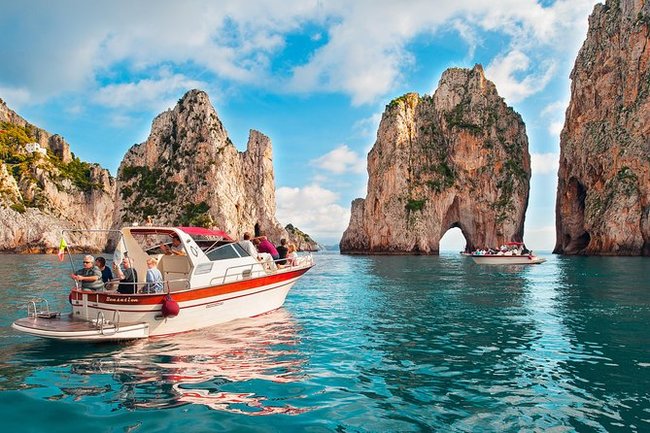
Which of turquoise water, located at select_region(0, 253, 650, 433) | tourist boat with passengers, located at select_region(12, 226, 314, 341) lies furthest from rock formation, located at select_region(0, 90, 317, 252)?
turquoise water, located at select_region(0, 253, 650, 433)

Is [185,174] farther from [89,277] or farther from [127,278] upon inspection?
[89,277]

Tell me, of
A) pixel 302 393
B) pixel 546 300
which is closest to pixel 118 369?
pixel 302 393

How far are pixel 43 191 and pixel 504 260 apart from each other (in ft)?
369

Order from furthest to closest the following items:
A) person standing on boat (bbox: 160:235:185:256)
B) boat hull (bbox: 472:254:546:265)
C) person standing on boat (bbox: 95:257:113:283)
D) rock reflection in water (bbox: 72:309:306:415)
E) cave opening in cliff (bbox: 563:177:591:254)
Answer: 1. cave opening in cliff (bbox: 563:177:591:254)
2. boat hull (bbox: 472:254:546:265)
3. person standing on boat (bbox: 160:235:185:256)
4. person standing on boat (bbox: 95:257:113:283)
5. rock reflection in water (bbox: 72:309:306:415)

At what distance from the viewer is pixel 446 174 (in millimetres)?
104062

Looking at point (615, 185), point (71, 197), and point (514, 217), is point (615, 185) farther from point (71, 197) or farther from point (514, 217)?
point (71, 197)

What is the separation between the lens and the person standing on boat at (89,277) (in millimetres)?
12686

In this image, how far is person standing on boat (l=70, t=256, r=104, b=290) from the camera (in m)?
12.7

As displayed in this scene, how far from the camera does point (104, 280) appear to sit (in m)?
13.7

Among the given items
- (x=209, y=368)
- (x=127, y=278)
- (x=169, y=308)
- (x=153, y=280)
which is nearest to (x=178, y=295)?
(x=169, y=308)

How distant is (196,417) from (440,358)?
6.26m

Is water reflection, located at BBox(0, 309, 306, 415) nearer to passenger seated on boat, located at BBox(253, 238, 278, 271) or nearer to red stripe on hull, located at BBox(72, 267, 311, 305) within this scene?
red stripe on hull, located at BBox(72, 267, 311, 305)

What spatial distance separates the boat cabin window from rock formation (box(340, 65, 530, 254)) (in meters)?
82.9

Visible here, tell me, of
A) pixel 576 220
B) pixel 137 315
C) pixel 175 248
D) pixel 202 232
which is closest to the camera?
pixel 137 315
